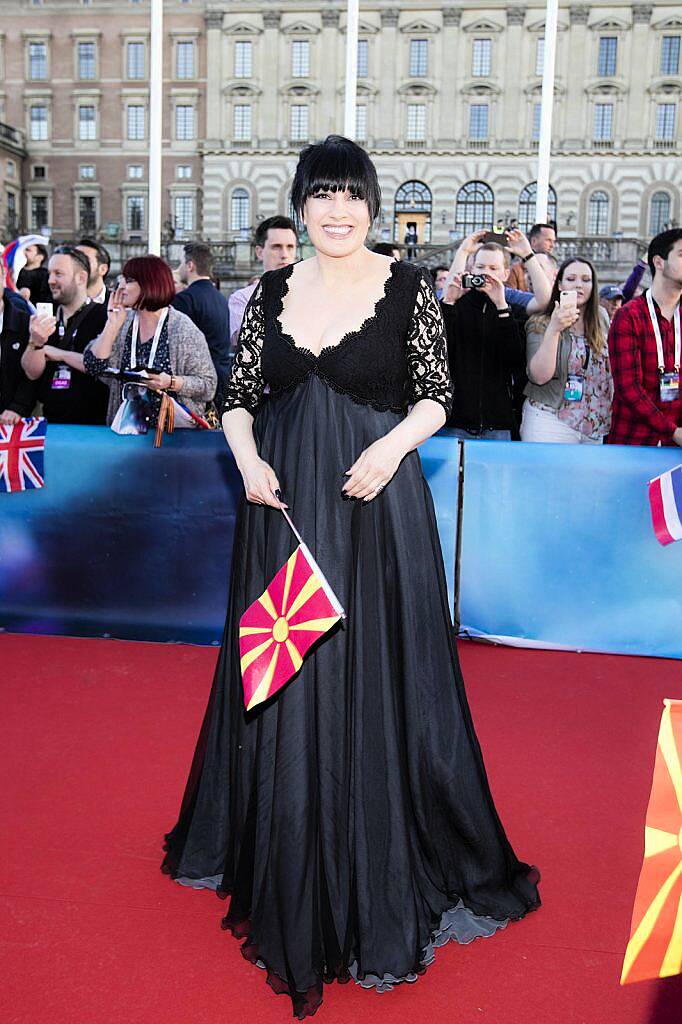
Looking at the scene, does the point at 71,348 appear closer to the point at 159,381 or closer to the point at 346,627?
the point at 159,381

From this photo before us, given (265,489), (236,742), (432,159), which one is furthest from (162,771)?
(432,159)

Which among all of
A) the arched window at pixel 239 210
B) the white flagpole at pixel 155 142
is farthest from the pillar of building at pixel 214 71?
the white flagpole at pixel 155 142

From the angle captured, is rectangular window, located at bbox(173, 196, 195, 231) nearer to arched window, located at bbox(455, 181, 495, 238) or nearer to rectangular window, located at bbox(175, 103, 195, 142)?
rectangular window, located at bbox(175, 103, 195, 142)

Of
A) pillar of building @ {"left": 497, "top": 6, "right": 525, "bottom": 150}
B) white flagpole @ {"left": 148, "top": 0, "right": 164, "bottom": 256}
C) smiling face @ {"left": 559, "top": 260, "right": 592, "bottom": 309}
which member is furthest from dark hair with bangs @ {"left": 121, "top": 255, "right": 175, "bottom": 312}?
pillar of building @ {"left": 497, "top": 6, "right": 525, "bottom": 150}

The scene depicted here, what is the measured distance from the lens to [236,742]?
248 cm

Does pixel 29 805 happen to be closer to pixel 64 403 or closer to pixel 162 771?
pixel 162 771

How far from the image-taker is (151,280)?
4586mm

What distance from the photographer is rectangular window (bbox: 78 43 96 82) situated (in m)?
51.8

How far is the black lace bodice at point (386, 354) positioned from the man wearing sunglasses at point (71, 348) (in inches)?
123

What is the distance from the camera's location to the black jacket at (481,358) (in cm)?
504

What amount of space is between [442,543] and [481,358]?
1.00 m

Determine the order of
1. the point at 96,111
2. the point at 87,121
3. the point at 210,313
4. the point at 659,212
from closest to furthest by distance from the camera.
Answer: the point at 210,313, the point at 659,212, the point at 96,111, the point at 87,121

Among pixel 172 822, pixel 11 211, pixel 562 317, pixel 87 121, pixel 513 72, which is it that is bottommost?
pixel 172 822

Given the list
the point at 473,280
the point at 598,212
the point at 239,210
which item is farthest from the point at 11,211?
the point at 473,280
